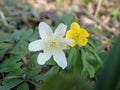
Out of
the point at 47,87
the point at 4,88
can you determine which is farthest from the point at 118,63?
the point at 4,88

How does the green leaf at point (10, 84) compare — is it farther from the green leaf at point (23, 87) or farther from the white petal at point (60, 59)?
the white petal at point (60, 59)

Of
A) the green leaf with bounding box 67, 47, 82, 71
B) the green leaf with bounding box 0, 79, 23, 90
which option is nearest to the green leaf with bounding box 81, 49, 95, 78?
the green leaf with bounding box 67, 47, 82, 71

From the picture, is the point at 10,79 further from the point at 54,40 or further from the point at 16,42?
the point at 16,42

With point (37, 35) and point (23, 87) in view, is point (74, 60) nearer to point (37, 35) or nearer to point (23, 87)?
point (23, 87)

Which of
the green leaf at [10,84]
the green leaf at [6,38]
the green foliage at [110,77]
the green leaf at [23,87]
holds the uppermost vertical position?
the green foliage at [110,77]

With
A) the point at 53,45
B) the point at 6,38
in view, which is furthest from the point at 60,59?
the point at 6,38

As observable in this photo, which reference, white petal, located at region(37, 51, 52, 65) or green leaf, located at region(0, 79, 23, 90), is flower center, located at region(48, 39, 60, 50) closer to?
white petal, located at region(37, 51, 52, 65)

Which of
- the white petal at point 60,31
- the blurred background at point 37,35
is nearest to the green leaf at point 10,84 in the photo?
the blurred background at point 37,35

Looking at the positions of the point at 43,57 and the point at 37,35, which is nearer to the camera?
the point at 43,57
